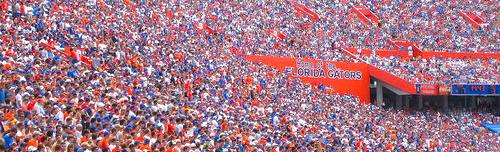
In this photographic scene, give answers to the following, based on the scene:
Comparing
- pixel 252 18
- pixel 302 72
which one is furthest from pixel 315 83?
pixel 252 18

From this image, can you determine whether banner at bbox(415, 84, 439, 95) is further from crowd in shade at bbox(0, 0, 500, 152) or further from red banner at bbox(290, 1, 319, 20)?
red banner at bbox(290, 1, 319, 20)

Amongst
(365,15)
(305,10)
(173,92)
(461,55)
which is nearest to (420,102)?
(461,55)

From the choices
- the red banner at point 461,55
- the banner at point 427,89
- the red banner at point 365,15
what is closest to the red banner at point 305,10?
the red banner at point 365,15

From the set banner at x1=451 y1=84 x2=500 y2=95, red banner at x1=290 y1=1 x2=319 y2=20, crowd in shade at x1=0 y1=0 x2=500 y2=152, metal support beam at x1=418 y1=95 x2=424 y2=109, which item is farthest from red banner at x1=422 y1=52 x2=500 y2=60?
red banner at x1=290 y1=1 x2=319 y2=20

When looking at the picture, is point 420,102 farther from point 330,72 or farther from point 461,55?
point 330,72

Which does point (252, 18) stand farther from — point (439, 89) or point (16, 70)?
point (16, 70)

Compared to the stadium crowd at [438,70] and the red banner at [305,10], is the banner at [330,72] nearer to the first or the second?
the stadium crowd at [438,70]
